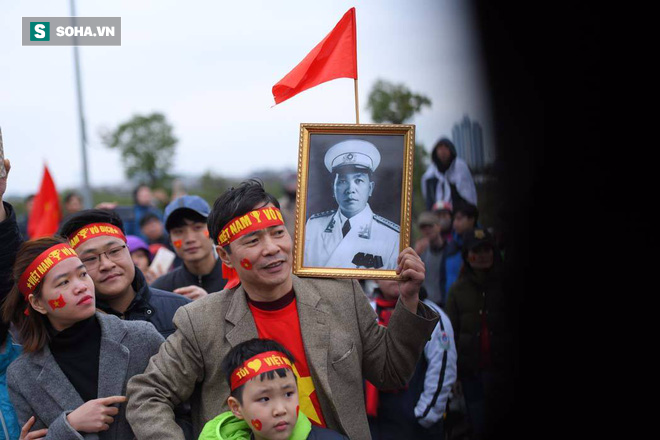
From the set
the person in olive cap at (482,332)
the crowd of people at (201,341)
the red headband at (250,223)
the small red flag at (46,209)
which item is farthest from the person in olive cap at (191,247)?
the small red flag at (46,209)

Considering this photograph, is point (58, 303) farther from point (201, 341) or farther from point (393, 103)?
point (393, 103)

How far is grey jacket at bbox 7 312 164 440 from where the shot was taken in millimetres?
2865

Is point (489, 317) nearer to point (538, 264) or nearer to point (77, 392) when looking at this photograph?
point (538, 264)

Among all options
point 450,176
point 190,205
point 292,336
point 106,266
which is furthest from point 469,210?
point 106,266

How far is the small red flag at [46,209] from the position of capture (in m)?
7.59

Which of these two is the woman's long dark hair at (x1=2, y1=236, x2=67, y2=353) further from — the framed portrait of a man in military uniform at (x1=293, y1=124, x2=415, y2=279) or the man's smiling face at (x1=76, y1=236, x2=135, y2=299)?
the framed portrait of a man in military uniform at (x1=293, y1=124, x2=415, y2=279)

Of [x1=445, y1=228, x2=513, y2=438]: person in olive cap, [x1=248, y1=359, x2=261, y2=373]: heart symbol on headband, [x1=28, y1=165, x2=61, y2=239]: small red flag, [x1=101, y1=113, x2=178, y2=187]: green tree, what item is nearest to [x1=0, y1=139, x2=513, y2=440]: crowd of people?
[x1=248, y1=359, x2=261, y2=373]: heart symbol on headband

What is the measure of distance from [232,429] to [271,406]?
21 centimetres

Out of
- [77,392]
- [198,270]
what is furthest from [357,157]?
[198,270]

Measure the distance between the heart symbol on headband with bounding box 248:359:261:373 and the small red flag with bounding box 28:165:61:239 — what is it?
5763 mm

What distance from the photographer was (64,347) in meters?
2.99

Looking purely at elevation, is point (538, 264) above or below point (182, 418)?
above

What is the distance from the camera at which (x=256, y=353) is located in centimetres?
255

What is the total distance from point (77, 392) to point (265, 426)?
971 millimetres
